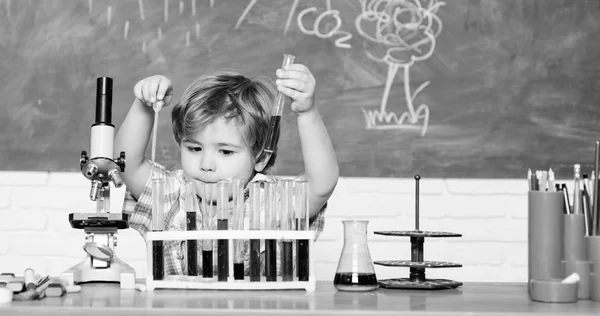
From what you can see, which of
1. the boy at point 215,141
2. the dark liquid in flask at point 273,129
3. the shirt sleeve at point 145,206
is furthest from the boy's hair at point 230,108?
the dark liquid in flask at point 273,129

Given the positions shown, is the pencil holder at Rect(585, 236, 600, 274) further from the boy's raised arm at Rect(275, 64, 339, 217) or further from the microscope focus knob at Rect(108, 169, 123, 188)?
the microscope focus knob at Rect(108, 169, 123, 188)

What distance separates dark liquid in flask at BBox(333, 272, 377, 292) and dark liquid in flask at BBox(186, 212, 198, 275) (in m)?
0.20

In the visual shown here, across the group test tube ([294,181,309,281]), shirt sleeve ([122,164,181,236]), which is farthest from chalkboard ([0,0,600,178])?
test tube ([294,181,309,281])

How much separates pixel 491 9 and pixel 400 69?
13.0 inches

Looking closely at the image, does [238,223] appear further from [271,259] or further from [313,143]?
[313,143]

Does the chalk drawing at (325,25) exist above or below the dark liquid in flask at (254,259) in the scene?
above

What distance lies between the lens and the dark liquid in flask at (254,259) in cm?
110

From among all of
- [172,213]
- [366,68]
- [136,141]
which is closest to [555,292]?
[172,213]

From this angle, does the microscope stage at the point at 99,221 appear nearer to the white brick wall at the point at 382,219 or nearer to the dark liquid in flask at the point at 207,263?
the dark liquid in flask at the point at 207,263

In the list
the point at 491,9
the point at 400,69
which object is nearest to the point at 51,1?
the point at 400,69

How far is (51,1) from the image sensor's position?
94.3 inches

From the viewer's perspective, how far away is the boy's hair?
152cm

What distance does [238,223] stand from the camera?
112cm

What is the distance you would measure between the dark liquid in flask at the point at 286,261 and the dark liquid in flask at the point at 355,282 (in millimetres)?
67
